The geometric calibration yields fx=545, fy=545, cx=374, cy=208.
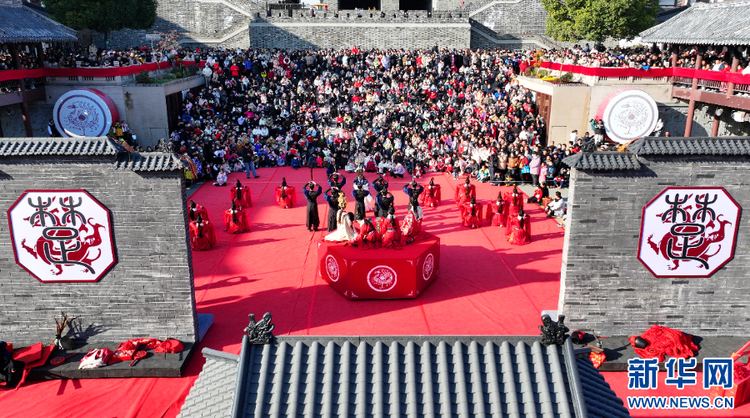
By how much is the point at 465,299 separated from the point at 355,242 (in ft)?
8.44

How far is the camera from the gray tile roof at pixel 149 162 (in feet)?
28.7

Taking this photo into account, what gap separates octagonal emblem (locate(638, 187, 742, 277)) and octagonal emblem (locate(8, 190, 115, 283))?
8.95m

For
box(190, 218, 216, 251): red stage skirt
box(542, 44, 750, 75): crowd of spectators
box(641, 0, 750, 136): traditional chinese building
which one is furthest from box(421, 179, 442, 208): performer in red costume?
box(641, 0, 750, 136): traditional chinese building

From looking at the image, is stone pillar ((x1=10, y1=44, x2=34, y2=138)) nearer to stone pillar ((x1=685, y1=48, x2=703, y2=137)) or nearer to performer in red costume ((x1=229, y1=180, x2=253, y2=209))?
performer in red costume ((x1=229, y1=180, x2=253, y2=209))

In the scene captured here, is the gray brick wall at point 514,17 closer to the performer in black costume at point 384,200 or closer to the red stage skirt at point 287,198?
the red stage skirt at point 287,198

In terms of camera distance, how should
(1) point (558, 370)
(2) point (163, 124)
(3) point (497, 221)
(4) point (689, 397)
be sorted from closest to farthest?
(1) point (558, 370)
(4) point (689, 397)
(3) point (497, 221)
(2) point (163, 124)

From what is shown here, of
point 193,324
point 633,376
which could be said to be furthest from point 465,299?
point 193,324

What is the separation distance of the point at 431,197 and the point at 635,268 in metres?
9.37

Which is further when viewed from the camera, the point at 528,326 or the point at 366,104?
the point at 366,104

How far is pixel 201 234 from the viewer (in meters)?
14.1

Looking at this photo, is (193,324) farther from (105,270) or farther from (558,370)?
(558,370)

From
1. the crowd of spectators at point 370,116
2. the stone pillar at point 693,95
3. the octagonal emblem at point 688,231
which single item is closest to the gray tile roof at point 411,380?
the octagonal emblem at point 688,231

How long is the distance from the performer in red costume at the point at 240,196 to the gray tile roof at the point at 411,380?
39.3 ft

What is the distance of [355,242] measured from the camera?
11.5m
